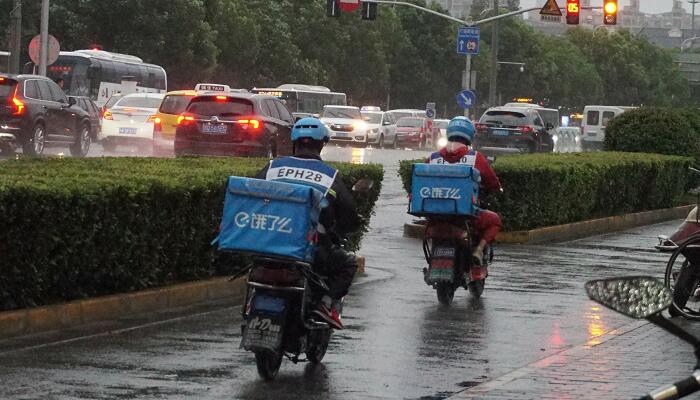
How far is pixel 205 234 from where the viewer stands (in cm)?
1322

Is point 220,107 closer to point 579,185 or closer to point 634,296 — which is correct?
point 579,185

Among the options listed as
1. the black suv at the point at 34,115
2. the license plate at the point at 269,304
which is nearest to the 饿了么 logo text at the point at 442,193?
the license plate at the point at 269,304

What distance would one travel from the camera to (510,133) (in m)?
42.7

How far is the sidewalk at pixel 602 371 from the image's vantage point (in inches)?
353

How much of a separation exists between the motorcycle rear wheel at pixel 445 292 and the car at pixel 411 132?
56130mm

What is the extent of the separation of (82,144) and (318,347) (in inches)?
1059

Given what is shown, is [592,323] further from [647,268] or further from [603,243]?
[603,243]

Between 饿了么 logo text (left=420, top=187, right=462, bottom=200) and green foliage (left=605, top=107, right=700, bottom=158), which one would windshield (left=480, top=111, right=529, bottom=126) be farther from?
饿了么 logo text (left=420, top=187, right=462, bottom=200)

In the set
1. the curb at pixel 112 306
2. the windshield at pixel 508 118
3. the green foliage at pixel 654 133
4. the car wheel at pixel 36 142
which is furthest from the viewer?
the windshield at pixel 508 118

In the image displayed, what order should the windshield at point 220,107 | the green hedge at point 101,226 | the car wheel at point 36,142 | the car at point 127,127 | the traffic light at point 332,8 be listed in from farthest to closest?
the traffic light at point 332,8 < the car at point 127,127 < the car wheel at point 36,142 < the windshield at point 220,107 < the green hedge at point 101,226

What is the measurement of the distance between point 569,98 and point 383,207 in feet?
363

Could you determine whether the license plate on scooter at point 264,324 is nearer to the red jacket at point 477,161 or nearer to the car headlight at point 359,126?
the red jacket at point 477,161

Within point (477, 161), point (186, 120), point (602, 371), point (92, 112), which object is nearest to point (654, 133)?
point (186, 120)

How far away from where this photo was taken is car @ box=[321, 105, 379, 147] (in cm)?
6278
